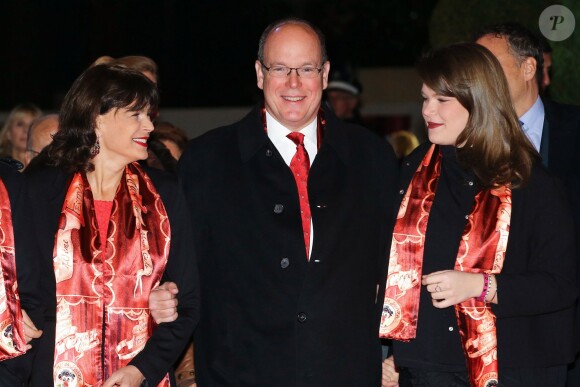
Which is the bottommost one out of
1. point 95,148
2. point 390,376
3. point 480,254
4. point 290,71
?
point 390,376

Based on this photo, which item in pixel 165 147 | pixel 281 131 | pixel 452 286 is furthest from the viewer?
pixel 165 147

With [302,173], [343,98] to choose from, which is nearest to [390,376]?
[302,173]

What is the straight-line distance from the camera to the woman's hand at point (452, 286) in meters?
4.08

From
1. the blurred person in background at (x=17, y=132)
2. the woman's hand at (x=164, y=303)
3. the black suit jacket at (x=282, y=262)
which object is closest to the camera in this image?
the woman's hand at (x=164, y=303)

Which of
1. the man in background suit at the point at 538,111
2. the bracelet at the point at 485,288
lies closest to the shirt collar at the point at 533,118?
the man in background suit at the point at 538,111

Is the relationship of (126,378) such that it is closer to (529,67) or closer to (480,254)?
(480,254)

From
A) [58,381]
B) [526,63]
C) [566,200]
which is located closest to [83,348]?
[58,381]

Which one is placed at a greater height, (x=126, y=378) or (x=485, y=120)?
(x=485, y=120)

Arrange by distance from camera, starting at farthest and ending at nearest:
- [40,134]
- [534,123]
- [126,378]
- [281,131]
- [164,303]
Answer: [40,134], [534,123], [281,131], [164,303], [126,378]

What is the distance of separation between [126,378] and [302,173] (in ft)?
4.09

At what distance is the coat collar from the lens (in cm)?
480

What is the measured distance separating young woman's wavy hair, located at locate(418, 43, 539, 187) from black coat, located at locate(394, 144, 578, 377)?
3.5 inches

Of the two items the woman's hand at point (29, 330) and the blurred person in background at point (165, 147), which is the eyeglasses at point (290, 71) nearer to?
the blurred person in background at point (165, 147)

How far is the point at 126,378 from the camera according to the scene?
14.2 feet
